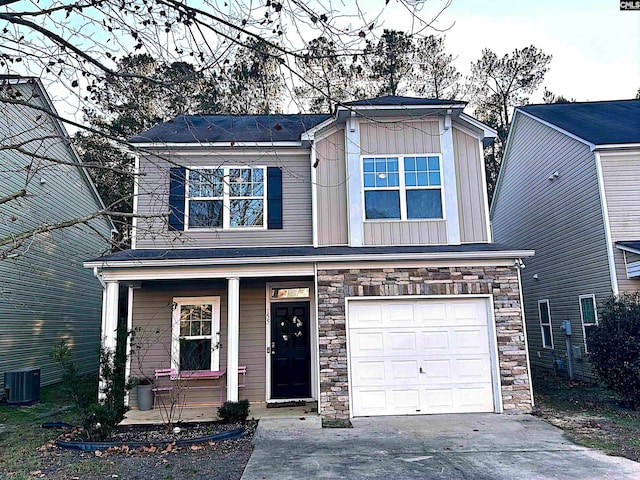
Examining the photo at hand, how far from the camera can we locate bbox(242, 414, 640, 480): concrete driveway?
5.33 meters

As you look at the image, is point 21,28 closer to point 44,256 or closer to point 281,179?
point 281,179

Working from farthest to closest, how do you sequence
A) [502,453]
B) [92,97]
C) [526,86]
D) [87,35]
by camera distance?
[526,86] < [502,453] < [92,97] < [87,35]

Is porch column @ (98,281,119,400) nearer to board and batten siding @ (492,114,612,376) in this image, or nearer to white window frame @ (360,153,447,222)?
white window frame @ (360,153,447,222)

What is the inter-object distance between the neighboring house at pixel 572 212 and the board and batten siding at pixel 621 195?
0.02 meters

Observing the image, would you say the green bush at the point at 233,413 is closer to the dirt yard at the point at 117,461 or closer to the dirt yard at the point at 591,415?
the dirt yard at the point at 117,461

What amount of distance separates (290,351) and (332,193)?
3.42 meters

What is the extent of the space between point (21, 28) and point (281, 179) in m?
5.90

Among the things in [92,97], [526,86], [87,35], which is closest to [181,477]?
[92,97]

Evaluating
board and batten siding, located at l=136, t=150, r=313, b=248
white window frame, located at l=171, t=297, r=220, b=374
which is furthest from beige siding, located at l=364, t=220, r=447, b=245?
white window frame, located at l=171, t=297, r=220, b=374

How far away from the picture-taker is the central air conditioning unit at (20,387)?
10.3 m

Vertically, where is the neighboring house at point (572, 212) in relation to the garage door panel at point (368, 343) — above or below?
above

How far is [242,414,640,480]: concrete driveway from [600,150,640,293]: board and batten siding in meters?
5.02

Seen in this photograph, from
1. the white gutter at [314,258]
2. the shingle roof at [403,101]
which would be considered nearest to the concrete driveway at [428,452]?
the white gutter at [314,258]

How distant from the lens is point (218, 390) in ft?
32.6
